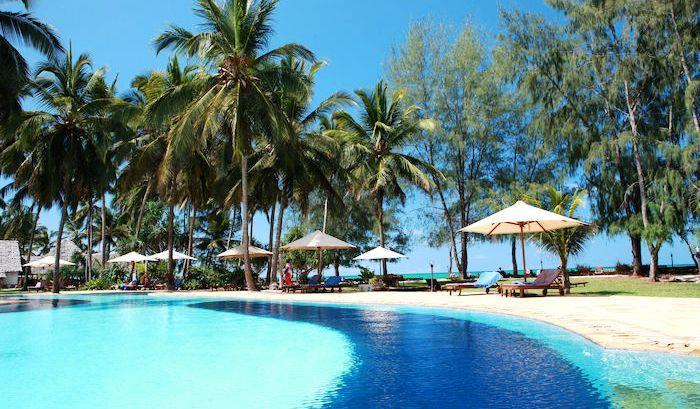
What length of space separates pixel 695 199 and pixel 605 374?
18436mm

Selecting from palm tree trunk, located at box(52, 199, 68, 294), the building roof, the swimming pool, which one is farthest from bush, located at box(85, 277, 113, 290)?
the swimming pool

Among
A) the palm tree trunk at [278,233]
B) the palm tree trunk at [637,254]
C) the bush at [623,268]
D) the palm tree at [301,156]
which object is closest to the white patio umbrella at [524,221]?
the palm tree at [301,156]

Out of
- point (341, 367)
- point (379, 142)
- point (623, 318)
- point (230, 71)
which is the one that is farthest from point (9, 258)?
point (623, 318)

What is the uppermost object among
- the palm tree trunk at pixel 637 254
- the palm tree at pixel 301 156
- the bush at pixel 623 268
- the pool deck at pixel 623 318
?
the palm tree at pixel 301 156

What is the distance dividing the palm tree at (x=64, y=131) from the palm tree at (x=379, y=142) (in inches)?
481

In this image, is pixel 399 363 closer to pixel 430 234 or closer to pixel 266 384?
pixel 266 384

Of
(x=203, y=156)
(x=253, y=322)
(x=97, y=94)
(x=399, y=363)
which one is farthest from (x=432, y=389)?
(x=97, y=94)

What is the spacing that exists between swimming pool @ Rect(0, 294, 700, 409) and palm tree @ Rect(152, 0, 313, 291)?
9.62m

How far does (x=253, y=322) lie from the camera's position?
11758 mm

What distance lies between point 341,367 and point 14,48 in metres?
18.7

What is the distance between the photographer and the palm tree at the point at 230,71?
1880 centimetres

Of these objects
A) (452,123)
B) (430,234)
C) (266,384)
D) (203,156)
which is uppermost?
(452,123)

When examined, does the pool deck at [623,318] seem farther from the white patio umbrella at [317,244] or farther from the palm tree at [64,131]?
the palm tree at [64,131]

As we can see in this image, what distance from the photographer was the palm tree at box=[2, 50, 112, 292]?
24906 mm
